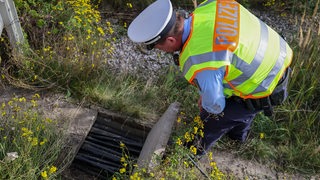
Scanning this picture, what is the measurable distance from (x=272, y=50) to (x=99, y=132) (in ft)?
6.19

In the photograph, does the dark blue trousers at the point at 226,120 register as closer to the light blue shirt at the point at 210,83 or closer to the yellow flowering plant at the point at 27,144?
the light blue shirt at the point at 210,83

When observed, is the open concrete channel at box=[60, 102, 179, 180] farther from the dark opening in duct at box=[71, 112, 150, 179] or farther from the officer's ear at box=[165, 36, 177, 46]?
the officer's ear at box=[165, 36, 177, 46]

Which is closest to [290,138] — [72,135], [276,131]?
[276,131]

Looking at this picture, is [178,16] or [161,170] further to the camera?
[161,170]

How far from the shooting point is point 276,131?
383 centimetres

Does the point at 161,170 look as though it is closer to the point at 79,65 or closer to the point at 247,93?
the point at 247,93

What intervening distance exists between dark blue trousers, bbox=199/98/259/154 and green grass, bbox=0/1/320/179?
203mm

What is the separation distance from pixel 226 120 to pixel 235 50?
775mm

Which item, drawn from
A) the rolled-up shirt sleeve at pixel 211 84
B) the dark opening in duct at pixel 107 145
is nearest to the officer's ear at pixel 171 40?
the rolled-up shirt sleeve at pixel 211 84

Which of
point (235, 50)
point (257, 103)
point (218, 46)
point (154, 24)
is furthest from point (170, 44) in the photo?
point (257, 103)

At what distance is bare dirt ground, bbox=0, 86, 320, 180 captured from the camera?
11.6 ft

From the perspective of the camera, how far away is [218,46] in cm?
246

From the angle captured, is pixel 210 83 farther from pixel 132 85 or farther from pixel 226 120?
pixel 132 85

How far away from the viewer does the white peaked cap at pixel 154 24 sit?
95.5 inches
